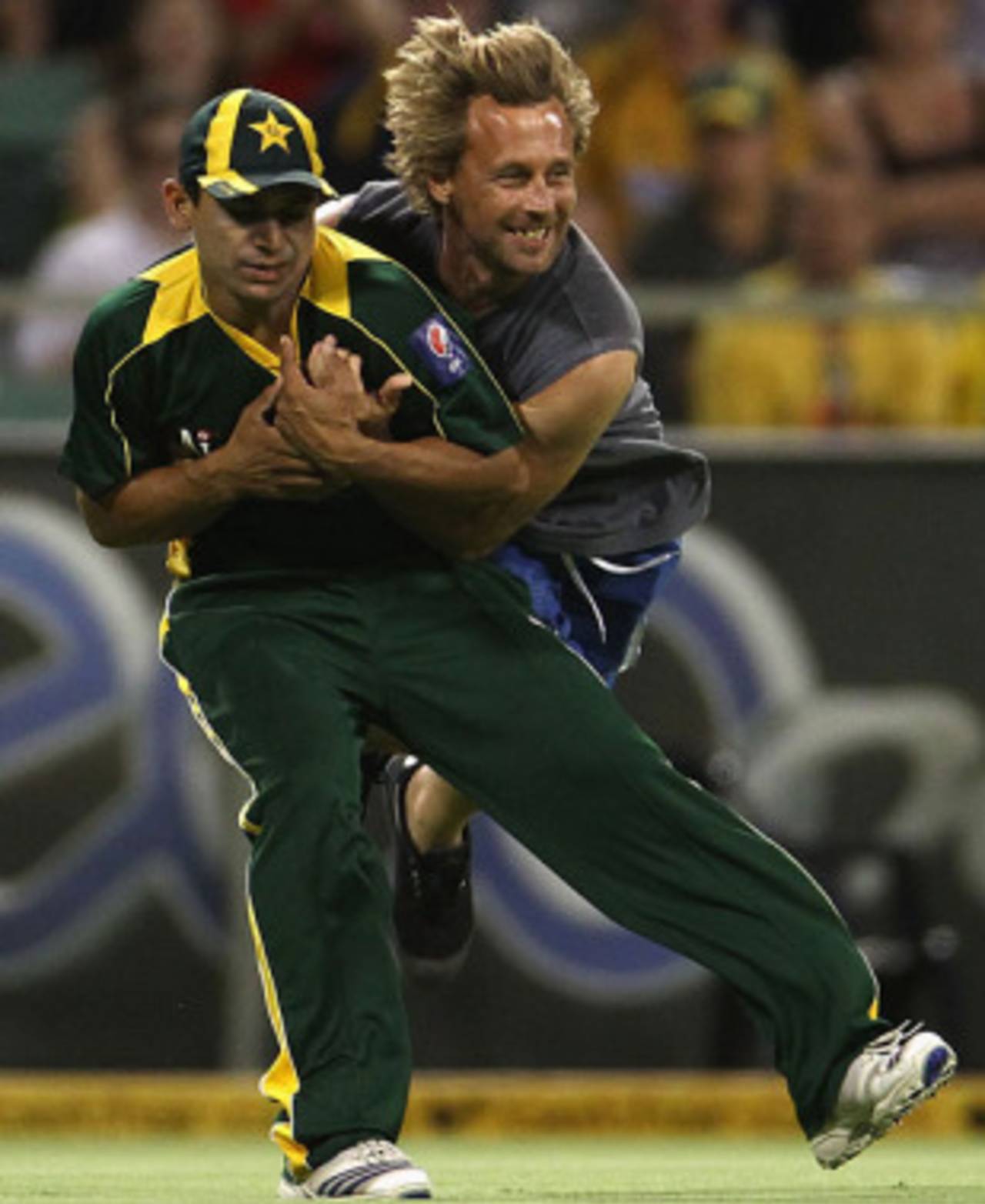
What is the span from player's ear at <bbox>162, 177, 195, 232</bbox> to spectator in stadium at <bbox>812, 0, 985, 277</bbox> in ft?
17.9

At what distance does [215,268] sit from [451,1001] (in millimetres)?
4210

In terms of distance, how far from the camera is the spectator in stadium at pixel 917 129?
1100 centimetres

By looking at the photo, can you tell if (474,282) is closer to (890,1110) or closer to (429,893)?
(429,893)

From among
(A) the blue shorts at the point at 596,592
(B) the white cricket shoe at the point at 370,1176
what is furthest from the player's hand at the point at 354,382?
(B) the white cricket shoe at the point at 370,1176

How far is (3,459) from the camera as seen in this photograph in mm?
9320

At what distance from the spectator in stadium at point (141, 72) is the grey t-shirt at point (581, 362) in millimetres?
4457

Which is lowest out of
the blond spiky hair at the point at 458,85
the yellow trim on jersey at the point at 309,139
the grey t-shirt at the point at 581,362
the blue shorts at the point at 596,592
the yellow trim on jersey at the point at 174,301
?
the blue shorts at the point at 596,592

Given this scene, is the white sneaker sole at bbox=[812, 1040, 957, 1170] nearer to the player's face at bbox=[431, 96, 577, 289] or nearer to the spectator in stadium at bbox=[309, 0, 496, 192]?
the player's face at bbox=[431, 96, 577, 289]

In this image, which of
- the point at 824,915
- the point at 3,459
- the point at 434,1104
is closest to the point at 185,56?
the point at 3,459

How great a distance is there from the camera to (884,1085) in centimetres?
546

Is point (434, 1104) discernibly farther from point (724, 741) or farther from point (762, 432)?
point (762, 432)

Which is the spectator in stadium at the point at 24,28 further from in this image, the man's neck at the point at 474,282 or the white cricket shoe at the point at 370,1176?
the white cricket shoe at the point at 370,1176

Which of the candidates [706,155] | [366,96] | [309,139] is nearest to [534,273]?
[309,139]

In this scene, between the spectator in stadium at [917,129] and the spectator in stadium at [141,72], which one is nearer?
the spectator in stadium at [141,72]
